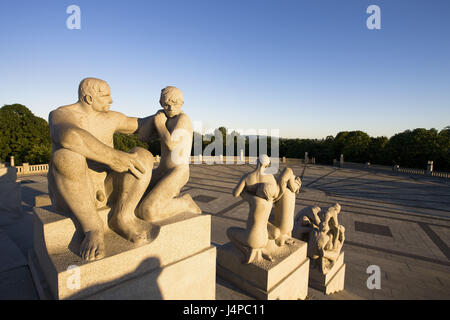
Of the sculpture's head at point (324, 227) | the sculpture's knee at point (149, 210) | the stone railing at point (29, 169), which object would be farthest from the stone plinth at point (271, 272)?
the stone railing at point (29, 169)

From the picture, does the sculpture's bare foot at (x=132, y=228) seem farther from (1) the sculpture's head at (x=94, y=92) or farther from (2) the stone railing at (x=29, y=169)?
(2) the stone railing at (x=29, y=169)

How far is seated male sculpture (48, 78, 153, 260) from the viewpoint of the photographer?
2.53 metres

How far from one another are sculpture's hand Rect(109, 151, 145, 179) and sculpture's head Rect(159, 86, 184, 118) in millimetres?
876

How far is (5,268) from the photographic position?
11.2 ft

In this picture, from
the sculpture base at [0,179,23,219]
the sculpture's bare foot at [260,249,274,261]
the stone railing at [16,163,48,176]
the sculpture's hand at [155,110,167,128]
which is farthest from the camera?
the stone railing at [16,163,48,176]

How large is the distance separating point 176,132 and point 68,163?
53.2 inches

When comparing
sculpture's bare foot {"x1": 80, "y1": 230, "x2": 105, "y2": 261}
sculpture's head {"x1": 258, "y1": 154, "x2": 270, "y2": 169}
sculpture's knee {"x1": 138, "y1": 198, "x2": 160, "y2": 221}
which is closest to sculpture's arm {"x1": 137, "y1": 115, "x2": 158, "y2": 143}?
sculpture's knee {"x1": 138, "y1": 198, "x2": 160, "y2": 221}

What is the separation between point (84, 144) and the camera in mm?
2539

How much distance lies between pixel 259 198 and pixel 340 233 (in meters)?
2.74

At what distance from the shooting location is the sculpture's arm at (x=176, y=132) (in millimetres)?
3311

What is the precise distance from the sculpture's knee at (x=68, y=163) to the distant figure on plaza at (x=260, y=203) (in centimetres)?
222

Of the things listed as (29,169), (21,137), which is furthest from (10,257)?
(21,137)

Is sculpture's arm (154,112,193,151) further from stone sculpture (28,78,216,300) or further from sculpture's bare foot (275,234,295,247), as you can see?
sculpture's bare foot (275,234,295,247)
